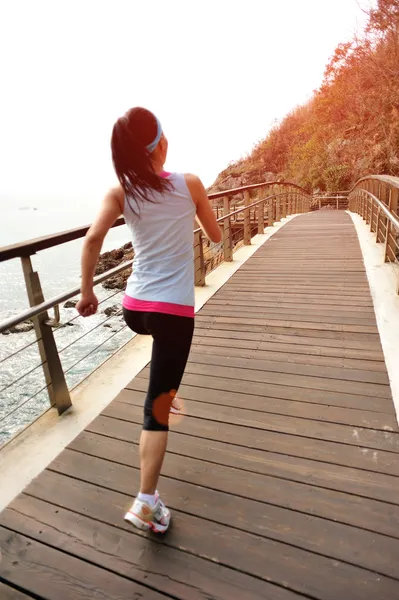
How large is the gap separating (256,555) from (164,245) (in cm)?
123

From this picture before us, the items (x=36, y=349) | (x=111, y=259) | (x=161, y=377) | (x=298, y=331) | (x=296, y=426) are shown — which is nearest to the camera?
(x=161, y=377)

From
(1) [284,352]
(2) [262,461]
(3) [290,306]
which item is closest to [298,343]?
(1) [284,352]

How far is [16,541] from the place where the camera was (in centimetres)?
154

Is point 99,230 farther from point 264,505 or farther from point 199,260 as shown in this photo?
point 199,260

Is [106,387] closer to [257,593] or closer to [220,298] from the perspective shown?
[257,593]

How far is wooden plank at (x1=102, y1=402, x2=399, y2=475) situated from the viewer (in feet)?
6.09

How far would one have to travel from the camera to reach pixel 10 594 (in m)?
1.36

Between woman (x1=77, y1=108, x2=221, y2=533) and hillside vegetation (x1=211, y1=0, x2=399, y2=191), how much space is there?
20.2m

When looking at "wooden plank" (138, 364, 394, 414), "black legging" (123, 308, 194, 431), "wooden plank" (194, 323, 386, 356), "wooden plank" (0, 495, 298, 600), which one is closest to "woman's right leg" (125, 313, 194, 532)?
"black legging" (123, 308, 194, 431)

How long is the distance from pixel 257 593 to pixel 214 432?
2.89ft

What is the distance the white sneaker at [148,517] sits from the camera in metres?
1.49

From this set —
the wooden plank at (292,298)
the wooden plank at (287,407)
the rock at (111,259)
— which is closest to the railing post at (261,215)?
the wooden plank at (292,298)

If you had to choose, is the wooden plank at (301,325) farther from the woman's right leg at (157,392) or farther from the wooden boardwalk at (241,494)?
the woman's right leg at (157,392)

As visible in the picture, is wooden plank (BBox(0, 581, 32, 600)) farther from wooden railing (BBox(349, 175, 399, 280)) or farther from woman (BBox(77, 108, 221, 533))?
wooden railing (BBox(349, 175, 399, 280))
